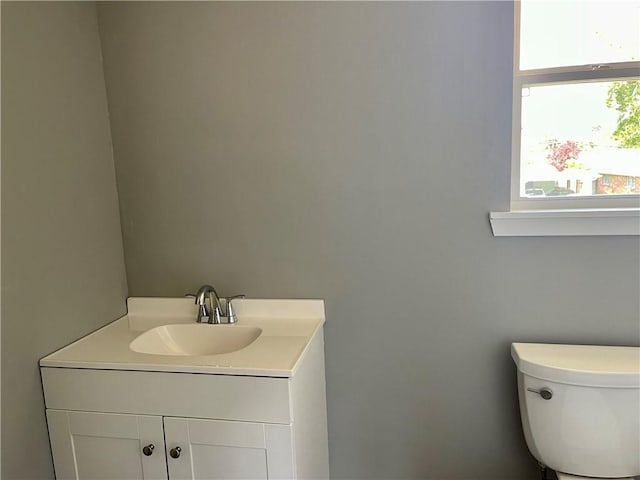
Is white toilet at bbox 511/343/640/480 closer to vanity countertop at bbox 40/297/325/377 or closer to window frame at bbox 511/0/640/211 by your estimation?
window frame at bbox 511/0/640/211

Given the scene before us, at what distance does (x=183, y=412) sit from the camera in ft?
4.06

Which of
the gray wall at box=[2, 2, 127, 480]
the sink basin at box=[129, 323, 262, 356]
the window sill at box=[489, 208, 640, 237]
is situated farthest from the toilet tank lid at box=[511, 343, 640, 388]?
the gray wall at box=[2, 2, 127, 480]

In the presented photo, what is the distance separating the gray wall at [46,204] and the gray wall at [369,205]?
4.7 inches

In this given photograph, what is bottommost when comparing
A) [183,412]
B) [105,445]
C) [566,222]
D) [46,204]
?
[105,445]

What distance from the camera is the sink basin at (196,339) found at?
4.91 feet

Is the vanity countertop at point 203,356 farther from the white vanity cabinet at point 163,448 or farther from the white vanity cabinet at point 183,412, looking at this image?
the white vanity cabinet at point 163,448

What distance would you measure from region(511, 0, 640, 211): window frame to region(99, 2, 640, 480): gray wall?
81 mm

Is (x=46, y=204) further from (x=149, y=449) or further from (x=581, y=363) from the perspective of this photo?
(x=581, y=363)

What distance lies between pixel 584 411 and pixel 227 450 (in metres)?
0.98

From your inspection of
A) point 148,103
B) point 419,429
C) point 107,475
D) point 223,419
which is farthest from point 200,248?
point 419,429

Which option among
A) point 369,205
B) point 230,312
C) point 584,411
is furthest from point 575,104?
point 230,312

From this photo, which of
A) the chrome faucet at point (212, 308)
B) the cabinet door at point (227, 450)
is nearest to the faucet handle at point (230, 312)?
the chrome faucet at point (212, 308)

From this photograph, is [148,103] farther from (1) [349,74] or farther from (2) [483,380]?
(2) [483,380]

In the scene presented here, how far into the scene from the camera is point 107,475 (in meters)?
1.33
